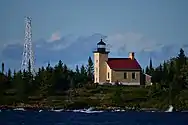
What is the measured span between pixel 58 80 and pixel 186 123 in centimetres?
5963

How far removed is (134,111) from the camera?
11219 cm

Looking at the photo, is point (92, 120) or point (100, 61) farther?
point (100, 61)

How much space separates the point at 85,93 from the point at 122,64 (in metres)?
15.7

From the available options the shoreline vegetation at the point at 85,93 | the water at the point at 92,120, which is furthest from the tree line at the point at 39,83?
the water at the point at 92,120

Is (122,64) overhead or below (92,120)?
overhead

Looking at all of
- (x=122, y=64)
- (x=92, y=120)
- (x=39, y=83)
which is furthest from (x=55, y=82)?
(x=92, y=120)

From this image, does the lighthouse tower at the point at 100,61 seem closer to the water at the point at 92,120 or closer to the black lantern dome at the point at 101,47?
the black lantern dome at the point at 101,47

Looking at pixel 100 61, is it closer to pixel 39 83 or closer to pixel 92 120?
pixel 39 83

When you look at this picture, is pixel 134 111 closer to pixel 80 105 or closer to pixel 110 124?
pixel 80 105

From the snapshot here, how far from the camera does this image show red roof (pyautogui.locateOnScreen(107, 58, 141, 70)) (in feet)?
445

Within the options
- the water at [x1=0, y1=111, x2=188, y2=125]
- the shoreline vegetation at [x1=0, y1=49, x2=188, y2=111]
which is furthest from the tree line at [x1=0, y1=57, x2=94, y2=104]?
the water at [x1=0, y1=111, x2=188, y2=125]

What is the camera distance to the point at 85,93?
125m

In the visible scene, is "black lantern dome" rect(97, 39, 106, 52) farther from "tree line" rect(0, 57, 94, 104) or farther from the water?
the water

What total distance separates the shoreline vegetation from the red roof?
6.67 meters
